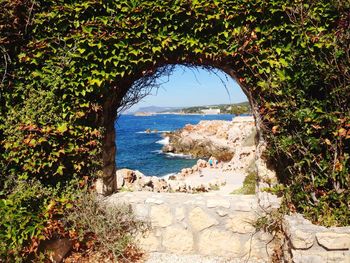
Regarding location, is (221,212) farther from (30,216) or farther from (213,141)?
(213,141)

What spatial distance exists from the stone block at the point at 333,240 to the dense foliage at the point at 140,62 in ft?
2.11

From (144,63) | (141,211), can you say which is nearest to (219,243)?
(141,211)

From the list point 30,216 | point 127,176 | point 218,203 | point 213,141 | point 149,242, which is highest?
point 30,216

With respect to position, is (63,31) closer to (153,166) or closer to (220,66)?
(220,66)

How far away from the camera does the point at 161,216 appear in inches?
168

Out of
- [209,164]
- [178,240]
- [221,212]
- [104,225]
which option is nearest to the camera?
[104,225]

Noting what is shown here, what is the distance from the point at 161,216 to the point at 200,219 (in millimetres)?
589

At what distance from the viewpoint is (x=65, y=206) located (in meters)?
4.01

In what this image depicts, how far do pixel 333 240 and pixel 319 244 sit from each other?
0.15 meters

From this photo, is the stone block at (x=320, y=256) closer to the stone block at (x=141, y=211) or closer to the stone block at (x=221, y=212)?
the stone block at (x=221, y=212)

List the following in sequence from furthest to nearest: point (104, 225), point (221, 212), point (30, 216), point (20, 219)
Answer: point (221, 212), point (104, 225), point (30, 216), point (20, 219)

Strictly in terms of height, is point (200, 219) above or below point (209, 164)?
above

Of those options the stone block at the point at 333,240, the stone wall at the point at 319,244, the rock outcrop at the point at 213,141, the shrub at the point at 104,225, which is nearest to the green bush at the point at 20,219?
the shrub at the point at 104,225

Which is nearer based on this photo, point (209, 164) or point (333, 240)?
point (333, 240)
